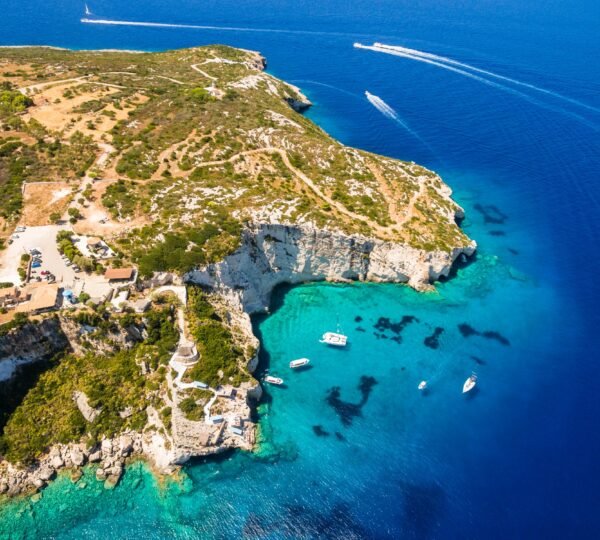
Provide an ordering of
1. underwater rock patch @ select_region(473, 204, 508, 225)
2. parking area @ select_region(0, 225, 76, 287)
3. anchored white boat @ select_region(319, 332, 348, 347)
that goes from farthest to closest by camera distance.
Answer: underwater rock patch @ select_region(473, 204, 508, 225), anchored white boat @ select_region(319, 332, 348, 347), parking area @ select_region(0, 225, 76, 287)

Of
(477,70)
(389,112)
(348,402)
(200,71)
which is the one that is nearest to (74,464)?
(348,402)

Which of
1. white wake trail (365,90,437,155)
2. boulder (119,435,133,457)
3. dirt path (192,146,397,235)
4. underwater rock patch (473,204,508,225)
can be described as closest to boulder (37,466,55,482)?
boulder (119,435,133,457)

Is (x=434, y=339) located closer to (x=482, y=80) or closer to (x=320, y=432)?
(x=320, y=432)

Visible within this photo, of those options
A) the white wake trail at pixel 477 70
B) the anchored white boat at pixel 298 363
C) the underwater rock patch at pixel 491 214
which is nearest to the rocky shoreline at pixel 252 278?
the anchored white boat at pixel 298 363

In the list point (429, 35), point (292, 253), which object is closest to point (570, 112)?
point (429, 35)

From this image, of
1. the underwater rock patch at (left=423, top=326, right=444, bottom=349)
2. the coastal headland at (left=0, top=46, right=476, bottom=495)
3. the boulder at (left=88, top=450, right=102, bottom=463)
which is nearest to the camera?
the boulder at (left=88, top=450, right=102, bottom=463)

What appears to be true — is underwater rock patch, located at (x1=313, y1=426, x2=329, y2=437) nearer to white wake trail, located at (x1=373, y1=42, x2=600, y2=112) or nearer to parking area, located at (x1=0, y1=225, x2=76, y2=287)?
parking area, located at (x1=0, y1=225, x2=76, y2=287)

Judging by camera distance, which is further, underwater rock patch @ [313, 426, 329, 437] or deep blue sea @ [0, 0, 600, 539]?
underwater rock patch @ [313, 426, 329, 437]
